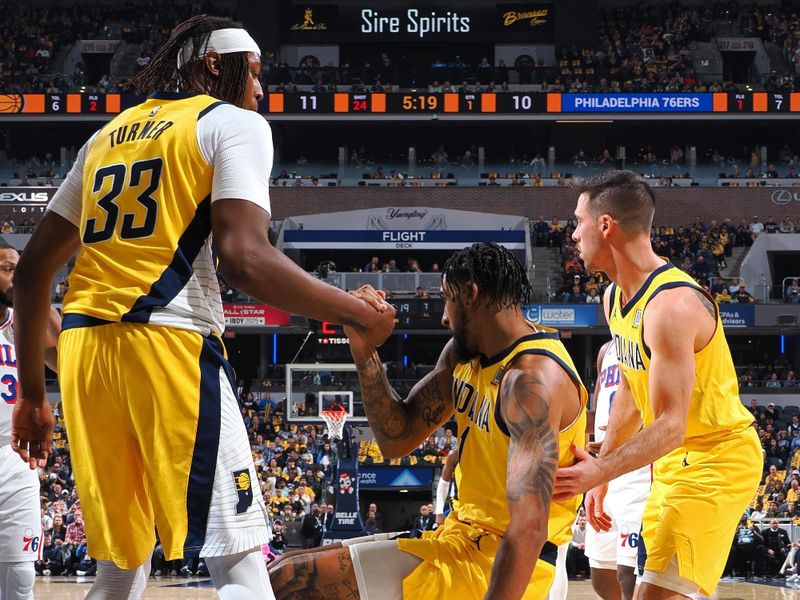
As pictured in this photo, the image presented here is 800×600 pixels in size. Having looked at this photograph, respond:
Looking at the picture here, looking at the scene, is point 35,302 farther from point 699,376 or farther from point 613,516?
point 613,516

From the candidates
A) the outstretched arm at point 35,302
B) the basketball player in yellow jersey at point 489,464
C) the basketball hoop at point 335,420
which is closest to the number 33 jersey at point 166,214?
the outstretched arm at point 35,302

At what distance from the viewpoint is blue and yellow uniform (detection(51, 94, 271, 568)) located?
8.84 feet

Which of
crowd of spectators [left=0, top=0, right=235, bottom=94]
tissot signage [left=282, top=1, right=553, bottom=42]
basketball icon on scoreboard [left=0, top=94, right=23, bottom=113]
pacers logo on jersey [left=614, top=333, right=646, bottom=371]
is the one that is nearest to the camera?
pacers logo on jersey [left=614, top=333, right=646, bottom=371]

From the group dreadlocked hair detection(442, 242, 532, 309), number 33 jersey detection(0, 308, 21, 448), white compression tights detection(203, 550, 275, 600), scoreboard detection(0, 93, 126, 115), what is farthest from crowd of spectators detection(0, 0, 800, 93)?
white compression tights detection(203, 550, 275, 600)

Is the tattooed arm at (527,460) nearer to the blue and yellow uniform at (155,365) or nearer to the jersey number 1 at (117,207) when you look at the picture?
the blue and yellow uniform at (155,365)

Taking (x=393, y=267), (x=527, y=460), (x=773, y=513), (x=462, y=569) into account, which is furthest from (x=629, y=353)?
(x=393, y=267)

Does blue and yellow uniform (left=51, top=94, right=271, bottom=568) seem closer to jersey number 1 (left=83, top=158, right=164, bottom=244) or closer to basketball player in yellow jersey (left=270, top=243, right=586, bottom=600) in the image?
jersey number 1 (left=83, top=158, right=164, bottom=244)

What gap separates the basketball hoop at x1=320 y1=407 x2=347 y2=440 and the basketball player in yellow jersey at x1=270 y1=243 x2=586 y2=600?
18.2 metres

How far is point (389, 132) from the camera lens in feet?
123

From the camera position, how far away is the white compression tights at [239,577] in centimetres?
265

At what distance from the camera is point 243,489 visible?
9.03ft

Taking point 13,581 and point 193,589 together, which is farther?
point 193,589

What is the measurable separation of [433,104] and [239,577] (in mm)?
32787

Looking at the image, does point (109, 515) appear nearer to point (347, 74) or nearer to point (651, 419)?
point (651, 419)
